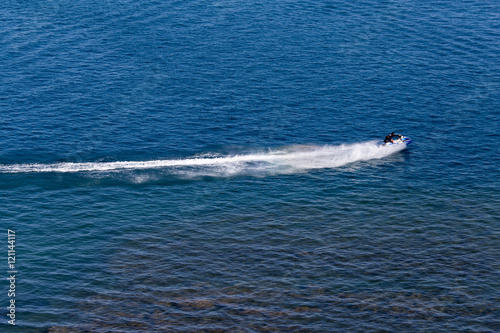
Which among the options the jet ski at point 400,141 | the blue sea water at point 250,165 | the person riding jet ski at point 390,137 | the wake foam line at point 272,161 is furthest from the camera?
the jet ski at point 400,141

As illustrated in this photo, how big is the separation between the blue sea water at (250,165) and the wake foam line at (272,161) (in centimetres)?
37

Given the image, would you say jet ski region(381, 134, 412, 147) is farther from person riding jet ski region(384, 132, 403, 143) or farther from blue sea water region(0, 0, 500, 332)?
blue sea water region(0, 0, 500, 332)

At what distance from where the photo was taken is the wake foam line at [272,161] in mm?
103500

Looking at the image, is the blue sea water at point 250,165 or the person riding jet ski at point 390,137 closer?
the blue sea water at point 250,165

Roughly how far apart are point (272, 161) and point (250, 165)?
425 centimetres

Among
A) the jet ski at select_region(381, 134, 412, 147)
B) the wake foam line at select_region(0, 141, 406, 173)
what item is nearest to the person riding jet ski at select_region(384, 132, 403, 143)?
the jet ski at select_region(381, 134, 412, 147)

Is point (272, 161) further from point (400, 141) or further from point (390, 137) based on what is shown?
point (400, 141)

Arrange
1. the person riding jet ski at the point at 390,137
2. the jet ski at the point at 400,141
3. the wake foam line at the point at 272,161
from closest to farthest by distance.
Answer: the wake foam line at the point at 272,161
the person riding jet ski at the point at 390,137
the jet ski at the point at 400,141

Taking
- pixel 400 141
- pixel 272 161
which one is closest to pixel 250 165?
pixel 272 161

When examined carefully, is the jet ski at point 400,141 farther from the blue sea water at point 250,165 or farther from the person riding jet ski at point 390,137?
the blue sea water at point 250,165

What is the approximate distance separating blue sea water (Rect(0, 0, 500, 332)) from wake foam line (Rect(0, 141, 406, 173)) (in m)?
0.37

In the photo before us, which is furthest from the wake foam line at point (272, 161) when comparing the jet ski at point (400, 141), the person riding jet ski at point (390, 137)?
the person riding jet ski at point (390, 137)

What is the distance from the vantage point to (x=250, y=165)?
352 feet

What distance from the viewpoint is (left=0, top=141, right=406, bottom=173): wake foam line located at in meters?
104
